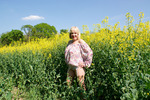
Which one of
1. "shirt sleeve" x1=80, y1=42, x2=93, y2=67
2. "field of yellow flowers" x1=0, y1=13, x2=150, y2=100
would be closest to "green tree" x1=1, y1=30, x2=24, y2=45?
"field of yellow flowers" x1=0, y1=13, x2=150, y2=100

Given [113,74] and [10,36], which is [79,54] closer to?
[113,74]

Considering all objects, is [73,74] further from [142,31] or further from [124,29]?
[142,31]

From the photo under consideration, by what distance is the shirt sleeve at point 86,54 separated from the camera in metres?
2.56

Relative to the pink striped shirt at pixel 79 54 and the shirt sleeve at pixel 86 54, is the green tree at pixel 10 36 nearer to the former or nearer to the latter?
the pink striped shirt at pixel 79 54

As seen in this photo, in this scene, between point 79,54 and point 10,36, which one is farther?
point 10,36

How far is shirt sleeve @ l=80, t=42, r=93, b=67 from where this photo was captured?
256 centimetres

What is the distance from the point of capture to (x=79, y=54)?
2693 mm

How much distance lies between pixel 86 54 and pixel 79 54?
6.0 inches

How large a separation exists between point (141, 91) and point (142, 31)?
6.84ft

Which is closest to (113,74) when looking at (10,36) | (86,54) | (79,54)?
(86,54)

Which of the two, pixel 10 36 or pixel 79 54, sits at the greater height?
pixel 10 36

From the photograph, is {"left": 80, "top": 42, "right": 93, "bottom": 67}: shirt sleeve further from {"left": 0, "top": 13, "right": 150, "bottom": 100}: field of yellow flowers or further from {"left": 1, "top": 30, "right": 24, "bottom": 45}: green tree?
{"left": 1, "top": 30, "right": 24, "bottom": 45}: green tree

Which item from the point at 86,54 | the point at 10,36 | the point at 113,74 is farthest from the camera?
the point at 10,36

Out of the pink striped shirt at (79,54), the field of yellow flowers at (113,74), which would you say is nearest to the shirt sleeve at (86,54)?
the pink striped shirt at (79,54)
